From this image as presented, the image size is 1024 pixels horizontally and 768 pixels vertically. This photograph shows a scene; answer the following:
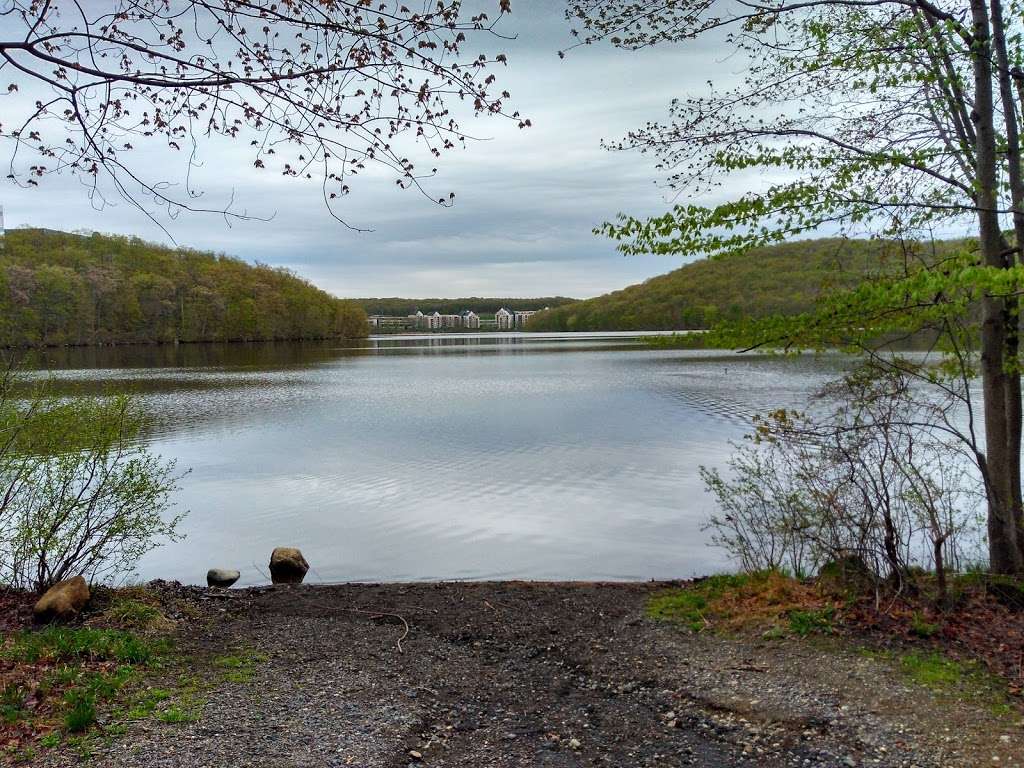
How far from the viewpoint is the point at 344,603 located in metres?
8.38

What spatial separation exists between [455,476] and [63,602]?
10.8 meters

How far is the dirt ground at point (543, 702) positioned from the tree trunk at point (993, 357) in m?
2.78

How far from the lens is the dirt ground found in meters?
4.68

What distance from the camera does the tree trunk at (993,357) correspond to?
7.25 m

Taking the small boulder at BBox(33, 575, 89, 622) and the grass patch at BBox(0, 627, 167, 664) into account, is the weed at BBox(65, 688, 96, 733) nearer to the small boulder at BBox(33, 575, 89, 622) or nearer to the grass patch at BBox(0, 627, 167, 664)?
the grass patch at BBox(0, 627, 167, 664)

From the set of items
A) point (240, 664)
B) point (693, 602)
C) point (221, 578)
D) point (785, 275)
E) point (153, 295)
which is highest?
point (153, 295)

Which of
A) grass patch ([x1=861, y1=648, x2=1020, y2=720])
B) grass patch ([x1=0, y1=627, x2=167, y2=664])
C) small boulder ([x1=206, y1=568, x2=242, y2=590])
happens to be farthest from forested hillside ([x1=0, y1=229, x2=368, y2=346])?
grass patch ([x1=861, y1=648, x2=1020, y2=720])

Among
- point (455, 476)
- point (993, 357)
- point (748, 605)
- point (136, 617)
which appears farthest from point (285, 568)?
point (993, 357)

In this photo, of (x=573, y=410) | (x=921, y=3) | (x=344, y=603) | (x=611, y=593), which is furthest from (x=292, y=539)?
(x=573, y=410)

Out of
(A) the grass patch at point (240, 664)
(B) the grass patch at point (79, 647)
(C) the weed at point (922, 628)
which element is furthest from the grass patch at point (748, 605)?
(B) the grass patch at point (79, 647)

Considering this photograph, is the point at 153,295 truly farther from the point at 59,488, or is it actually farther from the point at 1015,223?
the point at 1015,223

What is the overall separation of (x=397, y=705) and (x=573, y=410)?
23511 millimetres

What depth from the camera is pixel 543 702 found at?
5.67 meters

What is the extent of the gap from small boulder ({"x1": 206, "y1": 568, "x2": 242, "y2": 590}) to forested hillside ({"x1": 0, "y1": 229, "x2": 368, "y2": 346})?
81.0 m
